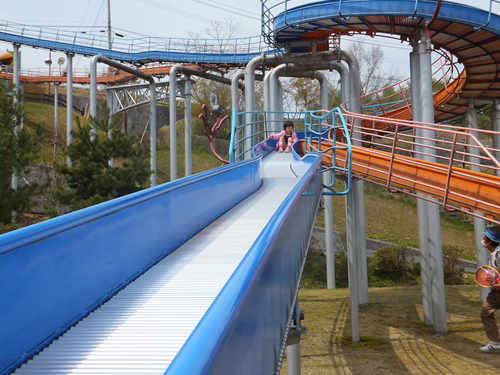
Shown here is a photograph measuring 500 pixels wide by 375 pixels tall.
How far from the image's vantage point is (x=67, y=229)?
2928 millimetres

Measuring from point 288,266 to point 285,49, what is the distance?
12889 mm

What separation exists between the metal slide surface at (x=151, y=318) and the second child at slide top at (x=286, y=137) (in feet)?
26.5

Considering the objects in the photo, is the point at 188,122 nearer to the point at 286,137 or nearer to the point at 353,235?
the point at 286,137

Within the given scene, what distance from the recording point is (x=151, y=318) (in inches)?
114

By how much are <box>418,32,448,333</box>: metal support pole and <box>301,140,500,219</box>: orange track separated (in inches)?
91.4

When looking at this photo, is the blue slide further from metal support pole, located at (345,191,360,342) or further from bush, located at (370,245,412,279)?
bush, located at (370,245,412,279)

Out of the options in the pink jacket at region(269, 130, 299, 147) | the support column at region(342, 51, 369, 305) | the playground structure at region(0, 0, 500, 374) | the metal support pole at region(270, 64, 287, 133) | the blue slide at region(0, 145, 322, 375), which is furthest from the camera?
the metal support pole at region(270, 64, 287, 133)

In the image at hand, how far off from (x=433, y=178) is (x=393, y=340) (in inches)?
208

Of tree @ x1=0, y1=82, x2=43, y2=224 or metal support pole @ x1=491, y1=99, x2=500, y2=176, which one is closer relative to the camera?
tree @ x1=0, y1=82, x2=43, y2=224

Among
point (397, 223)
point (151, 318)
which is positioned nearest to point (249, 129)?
point (151, 318)

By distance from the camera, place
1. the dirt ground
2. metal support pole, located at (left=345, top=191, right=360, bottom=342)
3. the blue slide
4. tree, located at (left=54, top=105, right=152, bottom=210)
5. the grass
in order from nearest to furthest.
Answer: the blue slide
the dirt ground
metal support pole, located at (left=345, top=191, right=360, bottom=342)
tree, located at (left=54, top=105, right=152, bottom=210)
the grass

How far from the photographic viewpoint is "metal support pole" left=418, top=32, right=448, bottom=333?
444 inches

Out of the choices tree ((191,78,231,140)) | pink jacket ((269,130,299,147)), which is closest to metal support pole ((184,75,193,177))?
pink jacket ((269,130,299,147))

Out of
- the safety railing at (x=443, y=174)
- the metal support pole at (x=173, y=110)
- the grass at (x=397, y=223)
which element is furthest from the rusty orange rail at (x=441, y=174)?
the grass at (x=397, y=223)
